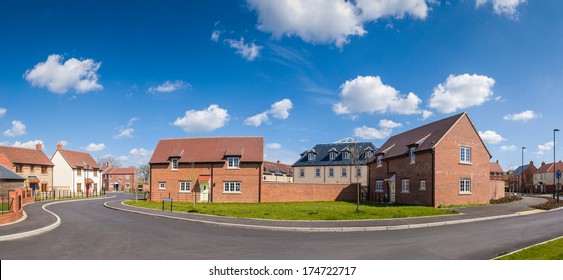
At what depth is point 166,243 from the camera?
46.0ft

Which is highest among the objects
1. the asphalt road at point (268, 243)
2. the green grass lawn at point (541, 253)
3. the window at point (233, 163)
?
the window at point (233, 163)

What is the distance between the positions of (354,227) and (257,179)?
73.9 ft

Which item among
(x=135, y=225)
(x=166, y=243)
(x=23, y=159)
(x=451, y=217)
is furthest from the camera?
(x=23, y=159)

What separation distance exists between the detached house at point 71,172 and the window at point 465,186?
182ft

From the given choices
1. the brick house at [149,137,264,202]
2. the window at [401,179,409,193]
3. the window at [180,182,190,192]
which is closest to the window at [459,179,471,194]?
the window at [401,179,409,193]

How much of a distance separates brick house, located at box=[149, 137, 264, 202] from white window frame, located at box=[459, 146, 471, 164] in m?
19.3

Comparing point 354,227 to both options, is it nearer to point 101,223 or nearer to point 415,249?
point 415,249

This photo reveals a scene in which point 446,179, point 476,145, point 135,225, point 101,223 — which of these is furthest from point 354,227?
point 476,145

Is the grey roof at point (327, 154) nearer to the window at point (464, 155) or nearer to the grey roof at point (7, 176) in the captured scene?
the window at point (464, 155)

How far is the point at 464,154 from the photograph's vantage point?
3128 centimetres

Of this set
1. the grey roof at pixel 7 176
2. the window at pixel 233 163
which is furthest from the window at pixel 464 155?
the grey roof at pixel 7 176

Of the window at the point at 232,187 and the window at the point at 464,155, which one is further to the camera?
the window at the point at 232,187

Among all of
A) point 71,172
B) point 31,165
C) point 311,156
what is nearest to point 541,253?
point 311,156

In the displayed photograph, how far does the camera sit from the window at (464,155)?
102ft
